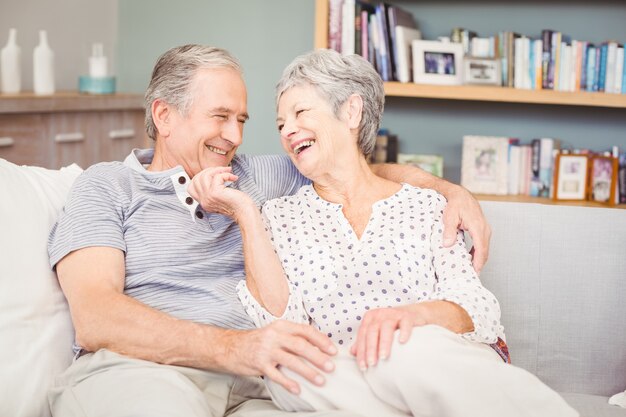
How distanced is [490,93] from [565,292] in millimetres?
1416

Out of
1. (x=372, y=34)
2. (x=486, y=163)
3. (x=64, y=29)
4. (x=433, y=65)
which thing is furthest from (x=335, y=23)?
(x=64, y=29)

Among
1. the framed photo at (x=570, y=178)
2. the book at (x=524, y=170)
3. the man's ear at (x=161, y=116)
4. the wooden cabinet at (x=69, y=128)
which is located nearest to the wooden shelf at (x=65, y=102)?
the wooden cabinet at (x=69, y=128)

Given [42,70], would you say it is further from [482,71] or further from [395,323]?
[395,323]

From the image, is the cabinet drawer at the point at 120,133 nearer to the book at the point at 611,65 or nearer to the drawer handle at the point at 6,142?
the drawer handle at the point at 6,142

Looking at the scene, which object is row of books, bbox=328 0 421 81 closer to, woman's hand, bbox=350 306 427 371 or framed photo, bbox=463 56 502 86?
framed photo, bbox=463 56 502 86

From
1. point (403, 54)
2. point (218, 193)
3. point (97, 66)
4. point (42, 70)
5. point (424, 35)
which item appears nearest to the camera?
point (218, 193)

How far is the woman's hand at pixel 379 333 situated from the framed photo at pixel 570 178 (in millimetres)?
2031

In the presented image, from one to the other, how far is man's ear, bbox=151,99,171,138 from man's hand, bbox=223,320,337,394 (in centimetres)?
65

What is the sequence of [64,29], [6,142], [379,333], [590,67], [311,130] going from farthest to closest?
[64,29], [590,67], [6,142], [311,130], [379,333]

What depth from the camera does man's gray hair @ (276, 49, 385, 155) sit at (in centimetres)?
186

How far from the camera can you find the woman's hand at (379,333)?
140 centimetres

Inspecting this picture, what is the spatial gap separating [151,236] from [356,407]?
60 centimetres

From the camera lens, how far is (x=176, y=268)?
1.75 metres

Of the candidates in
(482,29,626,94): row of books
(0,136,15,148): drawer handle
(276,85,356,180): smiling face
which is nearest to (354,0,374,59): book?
(482,29,626,94): row of books
